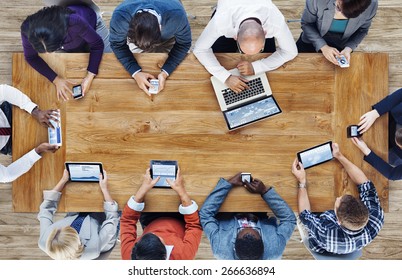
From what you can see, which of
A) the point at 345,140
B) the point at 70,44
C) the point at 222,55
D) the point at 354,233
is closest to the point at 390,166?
the point at 345,140

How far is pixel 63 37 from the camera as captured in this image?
1.88m

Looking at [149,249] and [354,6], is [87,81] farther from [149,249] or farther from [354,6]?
[354,6]

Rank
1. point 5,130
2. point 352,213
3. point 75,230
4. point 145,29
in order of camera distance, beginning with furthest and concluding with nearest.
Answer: point 5,130 < point 75,230 < point 352,213 < point 145,29

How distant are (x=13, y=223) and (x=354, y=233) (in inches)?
87.5

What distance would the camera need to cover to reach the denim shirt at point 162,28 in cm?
190

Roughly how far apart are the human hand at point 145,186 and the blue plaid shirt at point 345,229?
2.55 feet

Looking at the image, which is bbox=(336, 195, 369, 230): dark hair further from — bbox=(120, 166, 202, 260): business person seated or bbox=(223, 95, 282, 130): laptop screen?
bbox=(120, 166, 202, 260): business person seated

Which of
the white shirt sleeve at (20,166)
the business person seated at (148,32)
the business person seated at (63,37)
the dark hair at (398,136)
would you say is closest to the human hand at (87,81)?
the business person seated at (63,37)

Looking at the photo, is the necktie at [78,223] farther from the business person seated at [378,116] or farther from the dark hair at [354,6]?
the dark hair at [354,6]

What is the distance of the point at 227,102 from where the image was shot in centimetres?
204

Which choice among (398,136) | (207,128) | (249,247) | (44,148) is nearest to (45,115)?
(44,148)

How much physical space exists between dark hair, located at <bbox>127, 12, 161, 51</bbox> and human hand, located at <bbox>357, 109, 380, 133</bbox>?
43.8 inches

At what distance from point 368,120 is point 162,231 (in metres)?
1.20
